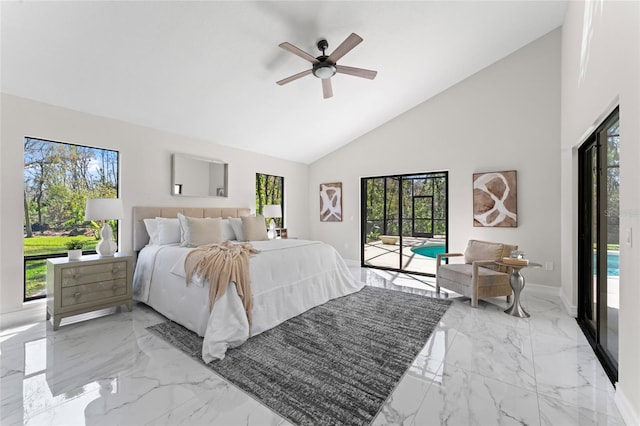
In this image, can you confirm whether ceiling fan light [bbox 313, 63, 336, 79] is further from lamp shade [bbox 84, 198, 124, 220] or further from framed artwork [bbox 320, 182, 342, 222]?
framed artwork [bbox 320, 182, 342, 222]

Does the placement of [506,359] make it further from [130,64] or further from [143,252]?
[130,64]

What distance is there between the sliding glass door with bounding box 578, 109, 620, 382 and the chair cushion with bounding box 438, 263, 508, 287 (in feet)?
2.71

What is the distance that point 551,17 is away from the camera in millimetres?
3664

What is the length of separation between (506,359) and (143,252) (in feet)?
13.8

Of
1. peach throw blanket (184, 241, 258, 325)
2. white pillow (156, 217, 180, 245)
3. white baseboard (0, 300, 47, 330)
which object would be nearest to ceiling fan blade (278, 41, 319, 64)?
peach throw blanket (184, 241, 258, 325)

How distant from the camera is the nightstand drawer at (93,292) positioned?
285 centimetres

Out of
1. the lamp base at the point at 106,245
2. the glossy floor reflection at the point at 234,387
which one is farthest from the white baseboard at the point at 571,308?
the lamp base at the point at 106,245

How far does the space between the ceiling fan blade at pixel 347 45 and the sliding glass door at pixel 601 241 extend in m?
2.09

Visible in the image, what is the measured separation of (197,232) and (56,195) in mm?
1649

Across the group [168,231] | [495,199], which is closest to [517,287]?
[495,199]

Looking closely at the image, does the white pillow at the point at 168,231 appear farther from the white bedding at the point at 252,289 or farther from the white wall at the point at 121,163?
the white wall at the point at 121,163

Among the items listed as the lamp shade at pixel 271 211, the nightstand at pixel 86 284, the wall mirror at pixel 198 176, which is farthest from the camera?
the lamp shade at pixel 271 211

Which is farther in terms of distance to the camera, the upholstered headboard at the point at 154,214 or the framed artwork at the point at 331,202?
the framed artwork at the point at 331,202

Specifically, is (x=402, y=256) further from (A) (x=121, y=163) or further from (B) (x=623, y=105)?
(A) (x=121, y=163)
